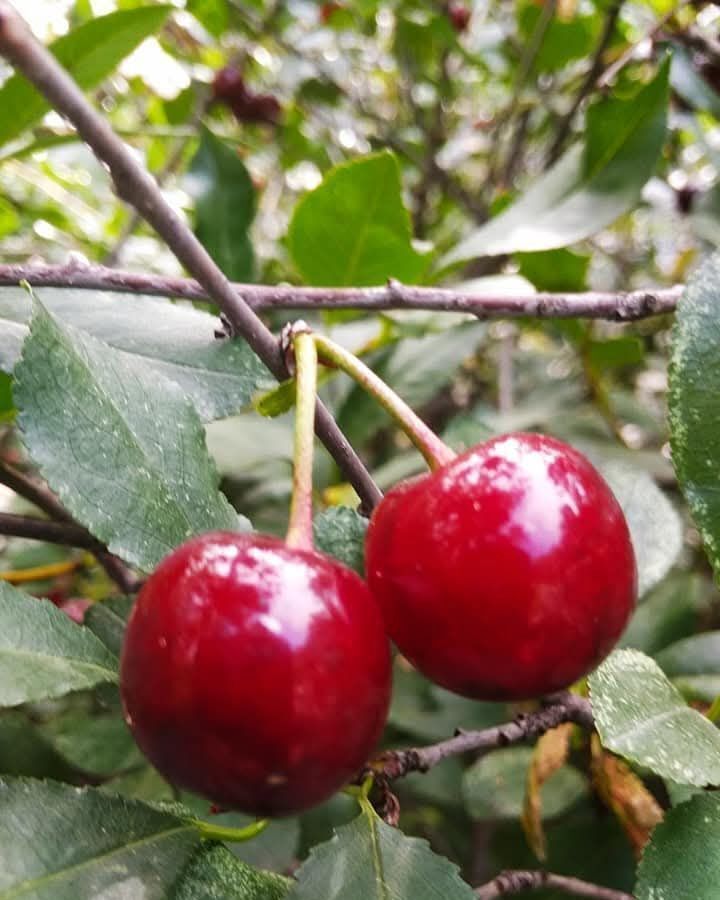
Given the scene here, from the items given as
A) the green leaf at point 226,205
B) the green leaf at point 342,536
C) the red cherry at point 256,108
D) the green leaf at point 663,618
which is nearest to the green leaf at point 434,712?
the green leaf at point 663,618

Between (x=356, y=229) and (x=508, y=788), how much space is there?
0.57 meters

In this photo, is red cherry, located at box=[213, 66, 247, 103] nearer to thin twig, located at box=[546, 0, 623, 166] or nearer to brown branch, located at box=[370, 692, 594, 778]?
thin twig, located at box=[546, 0, 623, 166]

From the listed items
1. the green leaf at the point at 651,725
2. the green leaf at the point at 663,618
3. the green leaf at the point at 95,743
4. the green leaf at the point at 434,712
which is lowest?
the green leaf at the point at 434,712

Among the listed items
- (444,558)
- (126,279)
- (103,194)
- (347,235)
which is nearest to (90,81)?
(347,235)

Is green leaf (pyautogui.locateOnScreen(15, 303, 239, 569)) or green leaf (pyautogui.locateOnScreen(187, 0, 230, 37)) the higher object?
green leaf (pyautogui.locateOnScreen(187, 0, 230, 37))

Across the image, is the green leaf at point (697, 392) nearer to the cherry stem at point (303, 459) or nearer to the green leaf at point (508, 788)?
the cherry stem at point (303, 459)

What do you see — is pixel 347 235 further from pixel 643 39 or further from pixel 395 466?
pixel 643 39

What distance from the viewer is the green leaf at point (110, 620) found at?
687mm

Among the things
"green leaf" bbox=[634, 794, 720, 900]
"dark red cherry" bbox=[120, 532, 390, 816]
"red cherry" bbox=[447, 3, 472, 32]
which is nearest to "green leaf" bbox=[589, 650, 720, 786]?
"green leaf" bbox=[634, 794, 720, 900]

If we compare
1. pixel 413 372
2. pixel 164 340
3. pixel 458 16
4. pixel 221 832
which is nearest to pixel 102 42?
pixel 164 340

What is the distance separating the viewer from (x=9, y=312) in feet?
2.12

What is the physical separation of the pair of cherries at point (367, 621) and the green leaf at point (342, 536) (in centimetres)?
17

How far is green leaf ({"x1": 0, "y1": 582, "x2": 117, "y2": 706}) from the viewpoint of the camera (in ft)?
1.56

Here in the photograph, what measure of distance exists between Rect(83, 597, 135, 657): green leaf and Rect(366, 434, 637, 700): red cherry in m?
0.30
